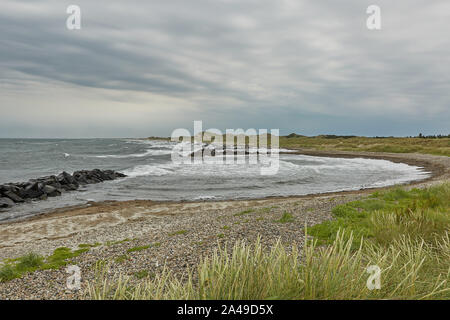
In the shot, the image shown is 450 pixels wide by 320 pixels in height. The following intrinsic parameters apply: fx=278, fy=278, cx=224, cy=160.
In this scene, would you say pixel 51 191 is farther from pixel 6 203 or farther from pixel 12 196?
pixel 6 203

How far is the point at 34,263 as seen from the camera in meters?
8.08

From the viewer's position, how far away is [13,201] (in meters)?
20.8

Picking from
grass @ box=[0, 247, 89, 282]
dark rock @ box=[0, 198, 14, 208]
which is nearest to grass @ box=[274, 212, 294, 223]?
grass @ box=[0, 247, 89, 282]

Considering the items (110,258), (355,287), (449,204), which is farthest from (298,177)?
(355,287)

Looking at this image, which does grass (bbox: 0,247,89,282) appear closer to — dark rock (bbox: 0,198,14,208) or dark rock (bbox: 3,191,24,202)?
dark rock (bbox: 0,198,14,208)

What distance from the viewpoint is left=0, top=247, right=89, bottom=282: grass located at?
719 cm

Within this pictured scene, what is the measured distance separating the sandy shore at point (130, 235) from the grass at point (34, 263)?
290mm

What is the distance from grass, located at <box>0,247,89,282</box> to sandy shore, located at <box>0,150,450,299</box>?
0.29 meters

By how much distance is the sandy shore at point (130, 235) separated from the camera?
7.14 m

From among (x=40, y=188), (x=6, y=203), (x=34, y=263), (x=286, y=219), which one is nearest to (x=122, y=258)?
(x=34, y=263)

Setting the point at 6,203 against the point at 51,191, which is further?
the point at 51,191

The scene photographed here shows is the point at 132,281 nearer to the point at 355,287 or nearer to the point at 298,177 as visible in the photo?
the point at 355,287

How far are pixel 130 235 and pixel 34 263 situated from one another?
3571 millimetres
